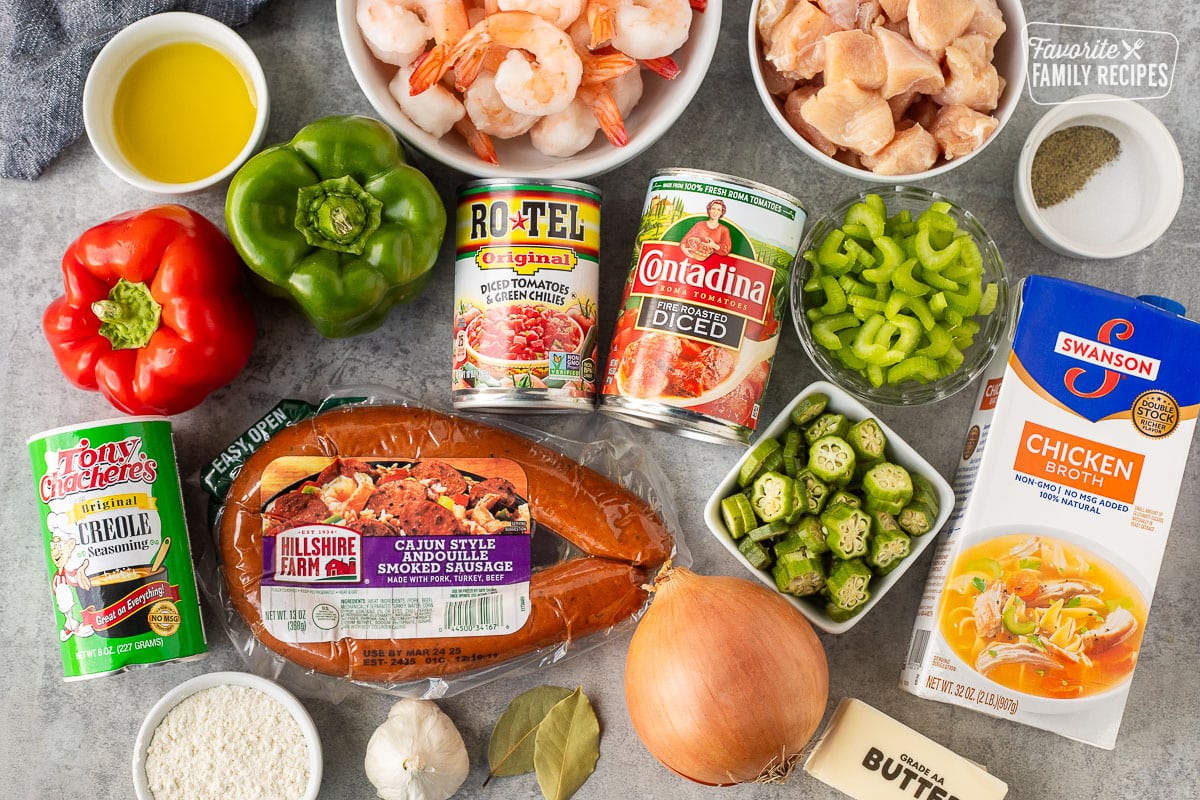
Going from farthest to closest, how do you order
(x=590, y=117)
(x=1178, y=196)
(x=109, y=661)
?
(x=1178, y=196)
(x=590, y=117)
(x=109, y=661)

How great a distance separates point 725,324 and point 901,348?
0.33m

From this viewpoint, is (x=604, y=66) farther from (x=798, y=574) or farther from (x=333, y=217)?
(x=798, y=574)

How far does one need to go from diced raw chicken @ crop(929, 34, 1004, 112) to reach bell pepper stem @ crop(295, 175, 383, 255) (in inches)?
43.4

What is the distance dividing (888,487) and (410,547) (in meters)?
0.94

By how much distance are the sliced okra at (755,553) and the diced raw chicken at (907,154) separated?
76 centimetres

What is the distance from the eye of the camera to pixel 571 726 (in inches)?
71.3

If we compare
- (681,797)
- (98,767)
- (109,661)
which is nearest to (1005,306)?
(681,797)

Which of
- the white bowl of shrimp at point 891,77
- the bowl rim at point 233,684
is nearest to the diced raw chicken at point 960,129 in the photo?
the white bowl of shrimp at point 891,77

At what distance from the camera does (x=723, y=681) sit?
5.15 ft

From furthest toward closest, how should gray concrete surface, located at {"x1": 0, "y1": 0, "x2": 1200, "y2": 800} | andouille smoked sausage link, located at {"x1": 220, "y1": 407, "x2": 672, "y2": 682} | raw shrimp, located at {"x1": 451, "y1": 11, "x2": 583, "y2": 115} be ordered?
1. gray concrete surface, located at {"x1": 0, "y1": 0, "x2": 1200, "y2": 800}
2. andouille smoked sausage link, located at {"x1": 220, "y1": 407, "x2": 672, "y2": 682}
3. raw shrimp, located at {"x1": 451, "y1": 11, "x2": 583, "y2": 115}

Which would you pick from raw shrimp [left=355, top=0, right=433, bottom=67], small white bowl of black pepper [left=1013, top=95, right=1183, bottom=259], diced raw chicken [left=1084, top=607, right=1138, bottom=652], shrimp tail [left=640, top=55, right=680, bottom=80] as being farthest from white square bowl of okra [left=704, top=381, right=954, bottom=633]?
raw shrimp [left=355, top=0, right=433, bottom=67]

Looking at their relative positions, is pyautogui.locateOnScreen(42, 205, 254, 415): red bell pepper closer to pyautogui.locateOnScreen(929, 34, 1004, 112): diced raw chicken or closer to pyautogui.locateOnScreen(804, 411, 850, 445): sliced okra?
pyautogui.locateOnScreen(804, 411, 850, 445): sliced okra

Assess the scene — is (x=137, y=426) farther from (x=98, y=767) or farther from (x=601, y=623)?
(x=601, y=623)

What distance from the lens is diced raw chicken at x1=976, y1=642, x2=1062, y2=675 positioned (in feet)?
5.38
